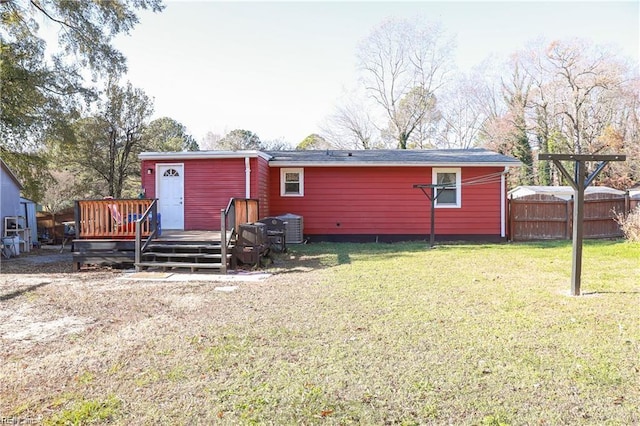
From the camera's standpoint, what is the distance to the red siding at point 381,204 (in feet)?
42.4

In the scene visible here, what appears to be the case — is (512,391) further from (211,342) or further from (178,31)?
(178,31)

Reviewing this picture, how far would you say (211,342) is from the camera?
3744 mm

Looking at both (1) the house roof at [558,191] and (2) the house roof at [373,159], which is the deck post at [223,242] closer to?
(2) the house roof at [373,159]

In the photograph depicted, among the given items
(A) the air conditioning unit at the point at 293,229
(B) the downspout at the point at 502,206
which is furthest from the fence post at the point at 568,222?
(A) the air conditioning unit at the point at 293,229

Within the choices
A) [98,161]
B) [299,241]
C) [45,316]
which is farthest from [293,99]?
[45,316]

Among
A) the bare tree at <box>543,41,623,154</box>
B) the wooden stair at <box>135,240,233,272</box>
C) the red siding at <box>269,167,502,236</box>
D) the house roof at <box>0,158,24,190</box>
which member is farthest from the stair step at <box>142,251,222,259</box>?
the bare tree at <box>543,41,623,154</box>

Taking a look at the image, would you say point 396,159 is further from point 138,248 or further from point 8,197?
point 8,197

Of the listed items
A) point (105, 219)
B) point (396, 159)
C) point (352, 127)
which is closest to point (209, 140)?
point (352, 127)

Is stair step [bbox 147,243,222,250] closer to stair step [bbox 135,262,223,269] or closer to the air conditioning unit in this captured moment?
stair step [bbox 135,262,223,269]

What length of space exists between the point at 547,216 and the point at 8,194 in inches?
660

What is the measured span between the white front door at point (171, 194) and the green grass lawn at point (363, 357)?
5556 millimetres

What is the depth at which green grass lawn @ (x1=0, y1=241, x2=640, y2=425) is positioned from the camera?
2508mm

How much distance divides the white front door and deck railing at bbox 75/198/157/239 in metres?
2.83

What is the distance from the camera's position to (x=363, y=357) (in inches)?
131
